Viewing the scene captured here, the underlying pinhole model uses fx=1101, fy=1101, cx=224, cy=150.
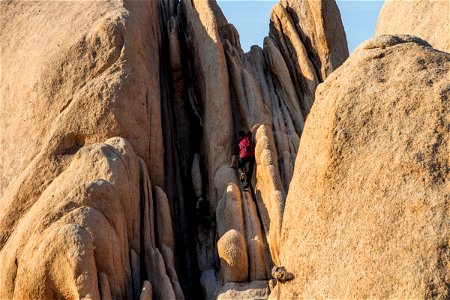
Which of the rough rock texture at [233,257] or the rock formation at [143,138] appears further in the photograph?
the rough rock texture at [233,257]

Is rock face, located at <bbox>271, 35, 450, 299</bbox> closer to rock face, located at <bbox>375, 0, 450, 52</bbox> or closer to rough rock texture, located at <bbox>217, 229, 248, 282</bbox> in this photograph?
rock face, located at <bbox>375, 0, 450, 52</bbox>

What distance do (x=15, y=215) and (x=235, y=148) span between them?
668 cm

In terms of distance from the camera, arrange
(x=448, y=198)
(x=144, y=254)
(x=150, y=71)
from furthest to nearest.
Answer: (x=150, y=71), (x=144, y=254), (x=448, y=198)

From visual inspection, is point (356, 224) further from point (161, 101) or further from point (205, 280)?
point (161, 101)

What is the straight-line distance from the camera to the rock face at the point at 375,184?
1588cm

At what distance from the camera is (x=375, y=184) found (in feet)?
54.5

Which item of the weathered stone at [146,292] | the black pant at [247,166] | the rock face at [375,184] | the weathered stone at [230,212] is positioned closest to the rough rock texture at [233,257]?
the weathered stone at [230,212]

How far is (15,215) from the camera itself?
28297 millimetres

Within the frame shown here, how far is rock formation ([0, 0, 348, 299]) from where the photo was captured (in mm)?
26000

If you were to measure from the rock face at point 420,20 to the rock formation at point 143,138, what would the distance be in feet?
17.8

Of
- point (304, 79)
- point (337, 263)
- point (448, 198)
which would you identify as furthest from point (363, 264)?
point (304, 79)

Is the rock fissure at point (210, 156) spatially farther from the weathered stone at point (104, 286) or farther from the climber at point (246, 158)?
the climber at point (246, 158)

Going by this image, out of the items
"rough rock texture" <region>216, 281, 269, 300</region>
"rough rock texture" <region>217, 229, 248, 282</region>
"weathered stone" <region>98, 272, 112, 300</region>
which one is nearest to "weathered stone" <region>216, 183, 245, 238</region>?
"rough rock texture" <region>217, 229, 248, 282</region>

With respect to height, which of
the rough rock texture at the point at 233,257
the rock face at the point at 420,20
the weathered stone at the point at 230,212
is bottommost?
the rough rock texture at the point at 233,257
